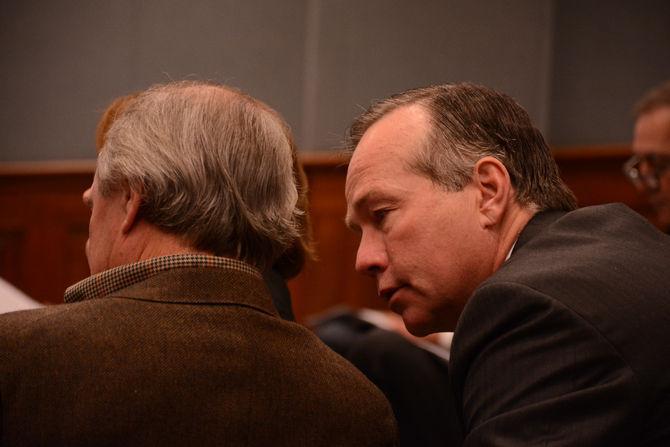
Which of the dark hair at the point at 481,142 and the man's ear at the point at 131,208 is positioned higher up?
the dark hair at the point at 481,142

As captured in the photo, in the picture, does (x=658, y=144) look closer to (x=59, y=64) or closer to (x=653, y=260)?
(x=653, y=260)

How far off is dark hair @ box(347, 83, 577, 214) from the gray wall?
11.5ft

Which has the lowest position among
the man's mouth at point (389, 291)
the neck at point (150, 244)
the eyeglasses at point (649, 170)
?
the eyeglasses at point (649, 170)

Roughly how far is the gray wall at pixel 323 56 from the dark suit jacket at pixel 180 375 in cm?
398

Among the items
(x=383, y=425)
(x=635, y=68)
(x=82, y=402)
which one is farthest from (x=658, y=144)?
(x=82, y=402)

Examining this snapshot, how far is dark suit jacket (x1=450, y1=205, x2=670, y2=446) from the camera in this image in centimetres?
144

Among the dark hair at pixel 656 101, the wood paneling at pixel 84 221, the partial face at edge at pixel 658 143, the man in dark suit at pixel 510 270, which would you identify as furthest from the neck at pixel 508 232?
the wood paneling at pixel 84 221

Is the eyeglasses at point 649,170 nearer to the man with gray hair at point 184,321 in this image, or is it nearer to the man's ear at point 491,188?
the man's ear at point 491,188

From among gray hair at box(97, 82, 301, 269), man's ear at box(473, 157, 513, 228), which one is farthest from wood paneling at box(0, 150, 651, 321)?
gray hair at box(97, 82, 301, 269)

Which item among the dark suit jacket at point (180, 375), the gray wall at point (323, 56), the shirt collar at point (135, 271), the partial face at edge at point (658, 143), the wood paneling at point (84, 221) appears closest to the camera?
the dark suit jacket at point (180, 375)

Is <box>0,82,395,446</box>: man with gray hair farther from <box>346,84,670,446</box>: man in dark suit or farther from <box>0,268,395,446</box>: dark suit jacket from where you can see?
<box>346,84,670,446</box>: man in dark suit

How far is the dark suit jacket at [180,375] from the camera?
1.39 m

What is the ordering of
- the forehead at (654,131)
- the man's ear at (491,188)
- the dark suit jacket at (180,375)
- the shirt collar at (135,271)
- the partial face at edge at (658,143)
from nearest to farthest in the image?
the dark suit jacket at (180,375) → the shirt collar at (135,271) → the man's ear at (491,188) → the partial face at edge at (658,143) → the forehead at (654,131)

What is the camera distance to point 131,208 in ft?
5.34
